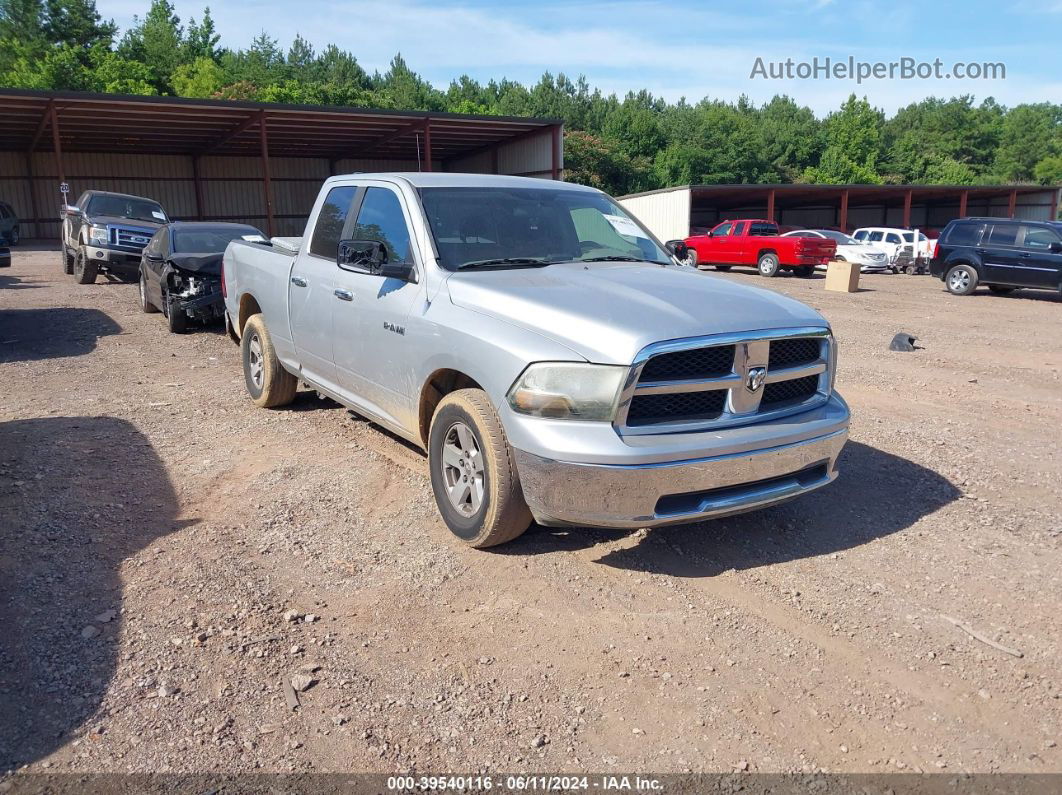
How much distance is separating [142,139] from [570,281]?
3302 cm

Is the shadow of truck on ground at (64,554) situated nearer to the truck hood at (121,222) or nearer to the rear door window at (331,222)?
the rear door window at (331,222)

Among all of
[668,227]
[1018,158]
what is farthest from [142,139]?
[1018,158]

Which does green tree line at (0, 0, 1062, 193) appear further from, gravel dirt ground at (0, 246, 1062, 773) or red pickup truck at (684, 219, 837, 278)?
gravel dirt ground at (0, 246, 1062, 773)

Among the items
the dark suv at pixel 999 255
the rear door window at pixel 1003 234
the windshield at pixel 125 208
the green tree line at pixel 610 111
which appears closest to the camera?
the windshield at pixel 125 208

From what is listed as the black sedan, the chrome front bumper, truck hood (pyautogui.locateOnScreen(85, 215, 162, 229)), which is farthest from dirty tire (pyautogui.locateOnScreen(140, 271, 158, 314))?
the chrome front bumper

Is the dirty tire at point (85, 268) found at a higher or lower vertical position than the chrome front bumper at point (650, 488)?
higher

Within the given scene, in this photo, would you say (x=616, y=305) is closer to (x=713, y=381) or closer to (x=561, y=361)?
(x=561, y=361)

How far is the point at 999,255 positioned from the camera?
64.8 feet

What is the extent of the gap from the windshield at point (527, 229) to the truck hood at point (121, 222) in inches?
523

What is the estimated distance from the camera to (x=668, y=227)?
37219 millimetres

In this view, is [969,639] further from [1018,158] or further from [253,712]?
[1018,158]

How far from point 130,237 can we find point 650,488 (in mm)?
15460

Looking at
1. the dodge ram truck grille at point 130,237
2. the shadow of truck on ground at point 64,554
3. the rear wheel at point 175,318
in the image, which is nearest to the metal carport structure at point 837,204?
the dodge ram truck grille at point 130,237

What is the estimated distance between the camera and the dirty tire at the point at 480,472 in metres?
3.98
